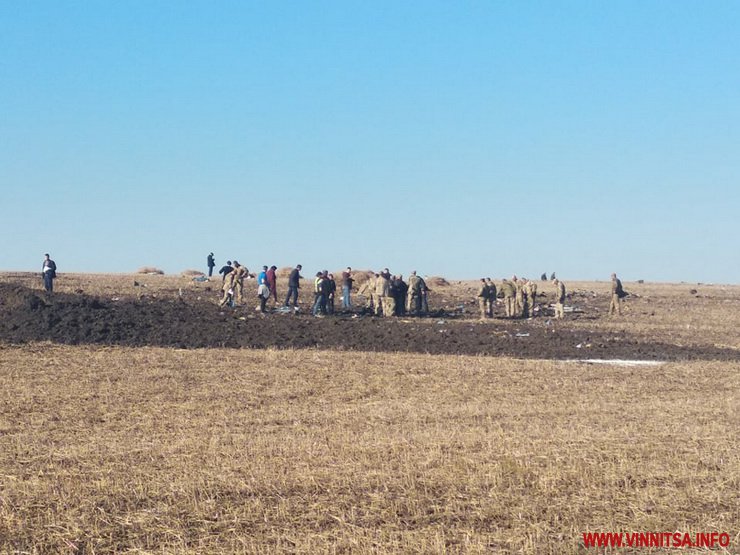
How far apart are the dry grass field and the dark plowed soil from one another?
324cm

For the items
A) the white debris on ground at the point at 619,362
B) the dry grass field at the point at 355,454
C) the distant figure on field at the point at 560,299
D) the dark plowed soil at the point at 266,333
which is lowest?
the dry grass field at the point at 355,454

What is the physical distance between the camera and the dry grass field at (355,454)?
939 cm

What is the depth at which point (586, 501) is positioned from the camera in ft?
34.2

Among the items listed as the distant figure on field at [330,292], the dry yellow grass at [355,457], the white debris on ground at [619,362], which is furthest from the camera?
the distant figure on field at [330,292]

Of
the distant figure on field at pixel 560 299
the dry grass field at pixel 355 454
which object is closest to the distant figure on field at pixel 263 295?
the distant figure on field at pixel 560 299

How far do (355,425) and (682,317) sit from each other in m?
31.8

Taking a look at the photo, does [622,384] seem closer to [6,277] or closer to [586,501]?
[586,501]

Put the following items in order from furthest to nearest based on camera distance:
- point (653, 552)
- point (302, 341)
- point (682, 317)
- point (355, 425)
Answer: point (682, 317) < point (302, 341) < point (355, 425) < point (653, 552)

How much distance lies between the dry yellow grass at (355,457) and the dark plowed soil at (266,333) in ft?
14.7

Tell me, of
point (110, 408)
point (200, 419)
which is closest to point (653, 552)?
point (200, 419)

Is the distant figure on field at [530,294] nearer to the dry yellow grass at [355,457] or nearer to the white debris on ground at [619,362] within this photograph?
the white debris on ground at [619,362]

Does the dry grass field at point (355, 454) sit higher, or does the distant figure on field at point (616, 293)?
the distant figure on field at point (616, 293)

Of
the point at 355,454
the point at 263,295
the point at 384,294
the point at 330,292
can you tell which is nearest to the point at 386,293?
the point at 384,294

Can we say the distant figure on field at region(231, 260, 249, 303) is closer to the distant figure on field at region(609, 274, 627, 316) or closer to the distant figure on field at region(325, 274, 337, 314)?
the distant figure on field at region(325, 274, 337, 314)
